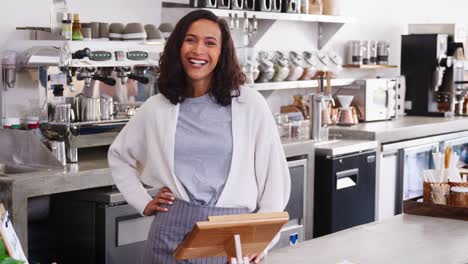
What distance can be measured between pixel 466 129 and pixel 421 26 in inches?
40.1

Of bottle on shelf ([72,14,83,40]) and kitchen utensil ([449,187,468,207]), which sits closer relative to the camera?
kitchen utensil ([449,187,468,207])

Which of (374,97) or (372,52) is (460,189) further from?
(372,52)

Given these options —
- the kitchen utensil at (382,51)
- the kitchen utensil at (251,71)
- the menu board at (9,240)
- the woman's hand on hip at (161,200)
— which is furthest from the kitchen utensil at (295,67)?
the menu board at (9,240)

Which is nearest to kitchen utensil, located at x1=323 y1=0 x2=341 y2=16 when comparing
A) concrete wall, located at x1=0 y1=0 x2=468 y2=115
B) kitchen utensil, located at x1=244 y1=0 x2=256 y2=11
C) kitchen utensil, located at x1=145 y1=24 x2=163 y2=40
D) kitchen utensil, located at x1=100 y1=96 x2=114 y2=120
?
concrete wall, located at x1=0 y1=0 x2=468 y2=115

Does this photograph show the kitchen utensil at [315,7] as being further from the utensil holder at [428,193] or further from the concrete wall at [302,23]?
the utensil holder at [428,193]

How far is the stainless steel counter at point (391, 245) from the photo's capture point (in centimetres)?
283

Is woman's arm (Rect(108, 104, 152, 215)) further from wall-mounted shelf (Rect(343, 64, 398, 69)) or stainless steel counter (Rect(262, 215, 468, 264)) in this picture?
wall-mounted shelf (Rect(343, 64, 398, 69))

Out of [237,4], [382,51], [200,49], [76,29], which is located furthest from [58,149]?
[382,51]

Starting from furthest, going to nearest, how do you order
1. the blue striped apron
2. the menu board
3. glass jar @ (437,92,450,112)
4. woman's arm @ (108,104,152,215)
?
1. glass jar @ (437,92,450,112)
2. woman's arm @ (108,104,152,215)
3. the blue striped apron
4. the menu board

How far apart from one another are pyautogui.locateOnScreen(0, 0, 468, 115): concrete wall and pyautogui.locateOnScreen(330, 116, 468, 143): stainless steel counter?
603 mm

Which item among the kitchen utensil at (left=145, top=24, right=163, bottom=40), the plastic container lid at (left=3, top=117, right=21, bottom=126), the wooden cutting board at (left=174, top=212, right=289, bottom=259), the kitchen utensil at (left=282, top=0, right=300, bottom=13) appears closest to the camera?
the wooden cutting board at (left=174, top=212, right=289, bottom=259)

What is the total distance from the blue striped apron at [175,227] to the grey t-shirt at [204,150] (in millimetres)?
35

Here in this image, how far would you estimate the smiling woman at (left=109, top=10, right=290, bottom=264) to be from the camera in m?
2.85

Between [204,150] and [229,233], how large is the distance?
22.6 inches
